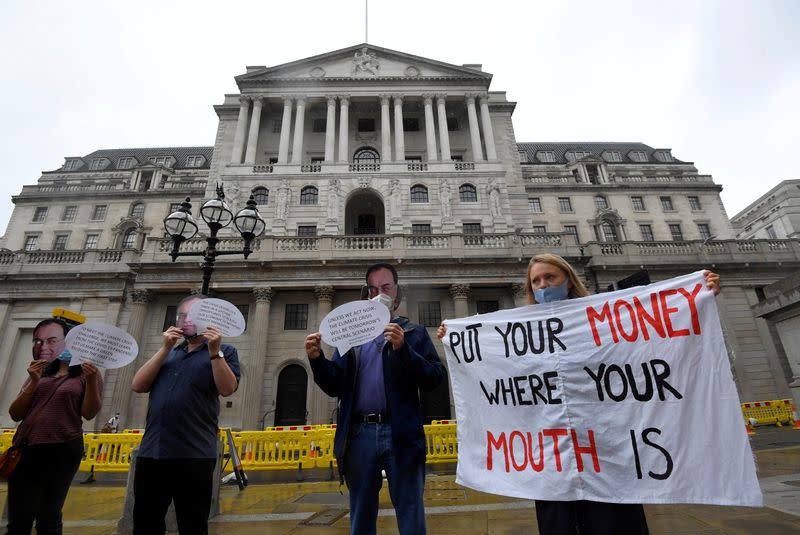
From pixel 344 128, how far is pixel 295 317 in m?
15.4

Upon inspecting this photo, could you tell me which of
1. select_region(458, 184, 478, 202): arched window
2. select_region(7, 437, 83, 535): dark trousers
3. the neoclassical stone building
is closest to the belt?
select_region(7, 437, 83, 535): dark trousers

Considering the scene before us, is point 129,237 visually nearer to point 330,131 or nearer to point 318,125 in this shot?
point 318,125

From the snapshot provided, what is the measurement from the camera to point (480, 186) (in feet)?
87.4

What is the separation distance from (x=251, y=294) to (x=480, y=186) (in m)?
16.7

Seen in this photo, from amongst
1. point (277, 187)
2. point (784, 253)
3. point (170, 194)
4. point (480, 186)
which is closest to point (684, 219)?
point (784, 253)

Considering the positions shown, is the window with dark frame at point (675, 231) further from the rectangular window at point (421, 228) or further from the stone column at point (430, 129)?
the rectangular window at point (421, 228)

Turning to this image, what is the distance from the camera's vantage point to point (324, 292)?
2014 centimetres

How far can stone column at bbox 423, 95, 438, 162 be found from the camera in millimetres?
27875

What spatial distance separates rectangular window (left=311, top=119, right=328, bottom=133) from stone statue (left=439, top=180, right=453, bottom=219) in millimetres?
12182

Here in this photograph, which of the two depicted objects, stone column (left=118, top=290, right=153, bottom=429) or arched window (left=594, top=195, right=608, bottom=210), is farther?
arched window (left=594, top=195, right=608, bottom=210)

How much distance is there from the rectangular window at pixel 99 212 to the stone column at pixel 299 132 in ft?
80.8

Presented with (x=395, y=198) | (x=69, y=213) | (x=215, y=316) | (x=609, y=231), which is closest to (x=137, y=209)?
(x=69, y=213)

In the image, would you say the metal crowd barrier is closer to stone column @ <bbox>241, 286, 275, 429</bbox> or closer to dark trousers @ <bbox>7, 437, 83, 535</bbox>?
stone column @ <bbox>241, 286, 275, 429</bbox>

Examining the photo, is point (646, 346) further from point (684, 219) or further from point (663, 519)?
point (684, 219)
